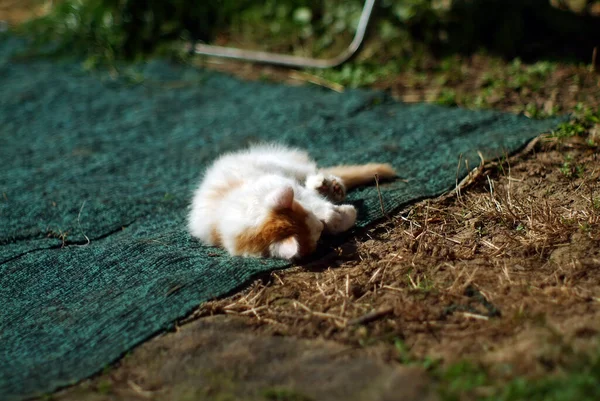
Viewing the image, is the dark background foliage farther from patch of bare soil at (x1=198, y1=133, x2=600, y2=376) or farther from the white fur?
the white fur

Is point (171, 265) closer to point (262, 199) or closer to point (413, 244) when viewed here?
point (262, 199)

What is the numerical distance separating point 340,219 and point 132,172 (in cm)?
207

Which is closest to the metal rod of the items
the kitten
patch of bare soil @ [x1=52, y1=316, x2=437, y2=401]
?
the kitten

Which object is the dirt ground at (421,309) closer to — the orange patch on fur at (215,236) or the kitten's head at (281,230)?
the kitten's head at (281,230)

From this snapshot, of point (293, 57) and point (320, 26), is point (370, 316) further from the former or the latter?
point (320, 26)

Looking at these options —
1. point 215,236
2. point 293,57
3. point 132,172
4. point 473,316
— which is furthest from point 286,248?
point 293,57

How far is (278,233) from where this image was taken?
316 centimetres

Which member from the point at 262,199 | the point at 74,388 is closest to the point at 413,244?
the point at 262,199

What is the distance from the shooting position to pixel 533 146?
13.3 ft

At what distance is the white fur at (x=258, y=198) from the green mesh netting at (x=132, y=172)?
142 mm

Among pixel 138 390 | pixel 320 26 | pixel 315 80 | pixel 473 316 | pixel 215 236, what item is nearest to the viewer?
pixel 138 390

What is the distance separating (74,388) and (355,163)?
2503 mm

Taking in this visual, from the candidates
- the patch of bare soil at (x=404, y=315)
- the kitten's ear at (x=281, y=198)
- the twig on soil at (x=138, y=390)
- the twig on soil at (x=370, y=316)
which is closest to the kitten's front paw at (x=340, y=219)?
the patch of bare soil at (x=404, y=315)

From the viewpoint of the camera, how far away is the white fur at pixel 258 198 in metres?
3.23
